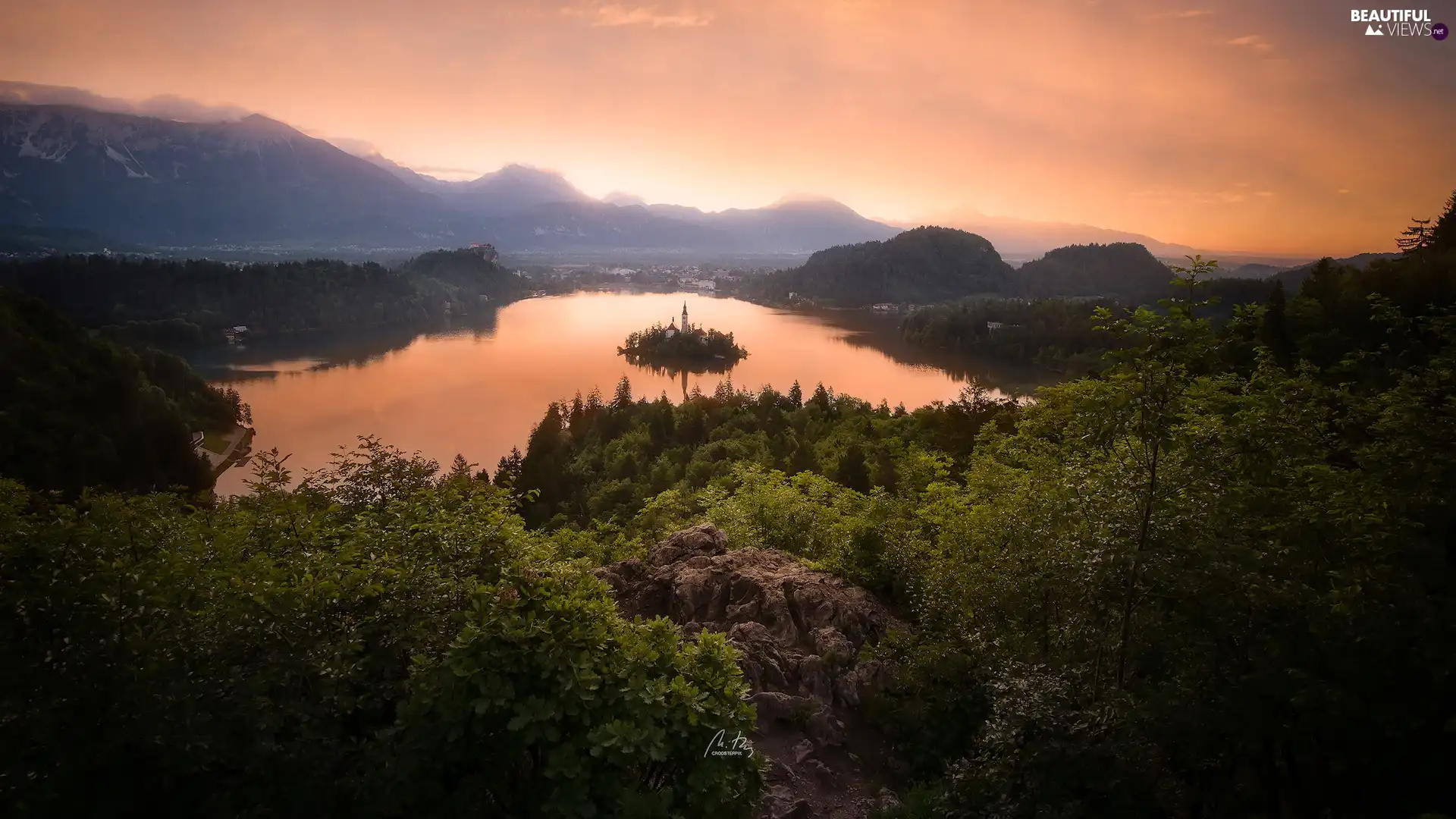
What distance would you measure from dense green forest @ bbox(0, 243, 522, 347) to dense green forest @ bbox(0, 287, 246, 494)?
1298 inches

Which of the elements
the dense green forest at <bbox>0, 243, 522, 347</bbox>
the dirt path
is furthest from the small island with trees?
the dense green forest at <bbox>0, 243, 522, 347</bbox>

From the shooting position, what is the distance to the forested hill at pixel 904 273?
431 feet

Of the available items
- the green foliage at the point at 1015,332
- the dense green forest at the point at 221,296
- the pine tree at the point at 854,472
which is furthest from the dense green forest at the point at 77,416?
the green foliage at the point at 1015,332

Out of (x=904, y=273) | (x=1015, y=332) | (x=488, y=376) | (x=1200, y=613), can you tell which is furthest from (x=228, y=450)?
(x=904, y=273)

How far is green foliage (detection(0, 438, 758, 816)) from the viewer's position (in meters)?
3.66

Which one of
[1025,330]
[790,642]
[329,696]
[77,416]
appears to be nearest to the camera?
[329,696]

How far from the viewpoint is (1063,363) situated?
59719 millimetres

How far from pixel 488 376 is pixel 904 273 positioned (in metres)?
99.1

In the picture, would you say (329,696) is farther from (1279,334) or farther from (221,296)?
(221,296)

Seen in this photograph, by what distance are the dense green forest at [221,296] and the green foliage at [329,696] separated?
70.5 metres

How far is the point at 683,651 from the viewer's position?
4.50 metres
